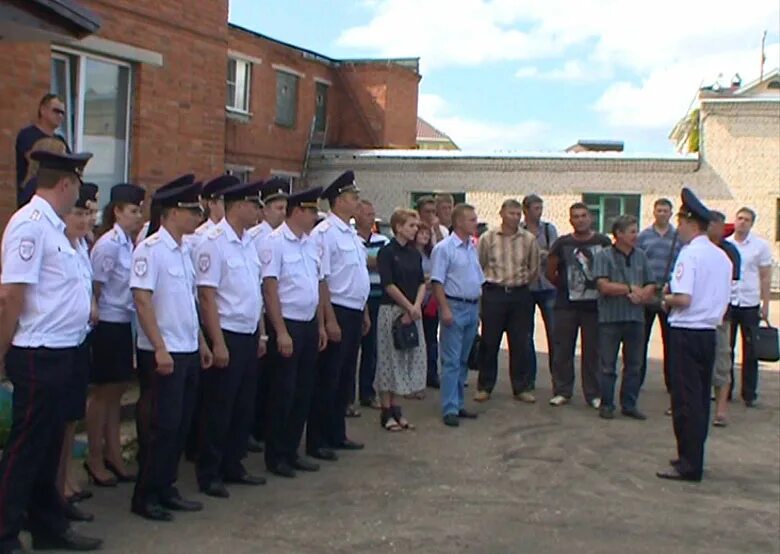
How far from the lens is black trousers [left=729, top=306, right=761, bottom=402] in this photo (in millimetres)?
10406

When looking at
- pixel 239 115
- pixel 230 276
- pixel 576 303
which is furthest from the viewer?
pixel 239 115

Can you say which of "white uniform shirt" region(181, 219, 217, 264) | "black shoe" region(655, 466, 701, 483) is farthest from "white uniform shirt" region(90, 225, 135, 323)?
"black shoe" region(655, 466, 701, 483)

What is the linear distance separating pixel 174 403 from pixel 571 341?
530 centimetres

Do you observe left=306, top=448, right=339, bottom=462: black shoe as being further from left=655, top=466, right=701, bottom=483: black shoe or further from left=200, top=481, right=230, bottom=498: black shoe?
left=655, top=466, right=701, bottom=483: black shoe

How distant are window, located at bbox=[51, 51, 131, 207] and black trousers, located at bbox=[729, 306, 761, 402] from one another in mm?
6887

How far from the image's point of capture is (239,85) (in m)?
28.6

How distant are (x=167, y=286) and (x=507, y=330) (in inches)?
196

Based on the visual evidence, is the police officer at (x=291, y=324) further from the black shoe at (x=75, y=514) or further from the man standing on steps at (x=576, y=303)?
the man standing on steps at (x=576, y=303)

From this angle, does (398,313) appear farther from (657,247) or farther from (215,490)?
(657,247)

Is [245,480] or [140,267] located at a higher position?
[140,267]

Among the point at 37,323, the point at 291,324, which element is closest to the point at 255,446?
the point at 291,324

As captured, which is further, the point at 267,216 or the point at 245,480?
the point at 267,216

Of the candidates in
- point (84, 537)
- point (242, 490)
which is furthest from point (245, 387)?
point (84, 537)

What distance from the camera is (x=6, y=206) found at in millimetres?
9445
